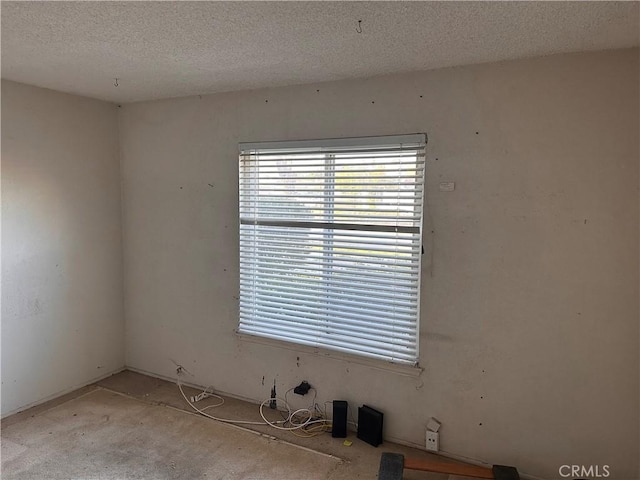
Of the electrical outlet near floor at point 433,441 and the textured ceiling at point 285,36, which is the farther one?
the electrical outlet near floor at point 433,441

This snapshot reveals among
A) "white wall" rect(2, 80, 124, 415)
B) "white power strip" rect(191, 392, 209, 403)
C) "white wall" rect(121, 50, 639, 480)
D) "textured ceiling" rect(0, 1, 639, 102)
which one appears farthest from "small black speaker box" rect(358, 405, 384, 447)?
"white wall" rect(2, 80, 124, 415)

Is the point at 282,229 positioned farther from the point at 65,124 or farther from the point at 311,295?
the point at 65,124

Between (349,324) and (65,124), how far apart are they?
2650 mm

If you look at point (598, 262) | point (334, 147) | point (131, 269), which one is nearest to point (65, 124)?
point (131, 269)

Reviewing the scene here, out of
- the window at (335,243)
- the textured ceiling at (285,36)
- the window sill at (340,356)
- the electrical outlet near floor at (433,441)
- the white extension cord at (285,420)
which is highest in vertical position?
the textured ceiling at (285,36)

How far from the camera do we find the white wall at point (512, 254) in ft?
7.43

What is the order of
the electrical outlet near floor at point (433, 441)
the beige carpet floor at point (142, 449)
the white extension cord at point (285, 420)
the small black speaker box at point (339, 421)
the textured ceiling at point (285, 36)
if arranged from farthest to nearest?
1. the white extension cord at point (285, 420)
2. the small black speaker box at point (339, 421)
3. the electrical outlet near floor at point (433, 441)
4. the beige carpet floor at point (142, 449)
5. the textured ceiling at point (285, 36)

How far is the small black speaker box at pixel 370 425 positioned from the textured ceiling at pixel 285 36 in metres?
2.17

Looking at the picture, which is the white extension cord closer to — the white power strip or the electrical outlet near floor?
the white power strip

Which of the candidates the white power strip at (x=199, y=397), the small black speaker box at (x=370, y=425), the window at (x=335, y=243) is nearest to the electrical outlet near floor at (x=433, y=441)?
the small black speaker box at (x=370, y=425)

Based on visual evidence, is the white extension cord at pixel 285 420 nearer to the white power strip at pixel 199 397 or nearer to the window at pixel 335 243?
the white power strip at pixel 199 397

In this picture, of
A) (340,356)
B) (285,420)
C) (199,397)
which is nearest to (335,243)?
(340,356)

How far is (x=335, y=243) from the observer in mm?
2955

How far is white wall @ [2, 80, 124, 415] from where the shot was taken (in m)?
3.10
